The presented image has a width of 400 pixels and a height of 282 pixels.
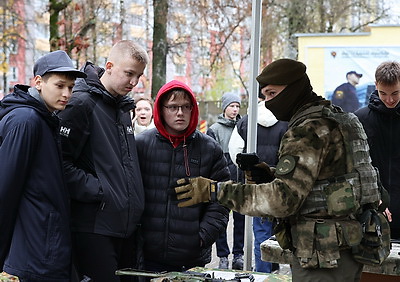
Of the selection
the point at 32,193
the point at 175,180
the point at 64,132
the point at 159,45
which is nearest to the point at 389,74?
the point at 175,180

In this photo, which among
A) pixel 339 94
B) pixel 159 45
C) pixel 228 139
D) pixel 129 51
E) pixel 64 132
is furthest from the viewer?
pixel 339 94

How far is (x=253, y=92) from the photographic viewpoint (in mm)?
4457

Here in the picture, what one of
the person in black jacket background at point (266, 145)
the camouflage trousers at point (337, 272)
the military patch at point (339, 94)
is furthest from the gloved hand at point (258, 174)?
the military patch at point (339, 94)

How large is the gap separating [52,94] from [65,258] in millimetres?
842

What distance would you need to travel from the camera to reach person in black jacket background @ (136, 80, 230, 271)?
364 centimetres

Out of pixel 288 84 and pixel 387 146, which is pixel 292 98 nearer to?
pixel 288 84

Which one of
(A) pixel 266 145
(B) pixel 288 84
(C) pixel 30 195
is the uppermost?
(B) pixel 288 84

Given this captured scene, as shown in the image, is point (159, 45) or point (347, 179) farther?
point (159, 45)

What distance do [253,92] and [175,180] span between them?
1.13 metres

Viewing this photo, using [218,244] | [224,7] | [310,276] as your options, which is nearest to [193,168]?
[310,276]

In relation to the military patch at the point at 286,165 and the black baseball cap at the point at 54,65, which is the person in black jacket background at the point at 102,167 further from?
the military patch at the point at 286,165

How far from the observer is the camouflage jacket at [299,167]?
2.72 metres

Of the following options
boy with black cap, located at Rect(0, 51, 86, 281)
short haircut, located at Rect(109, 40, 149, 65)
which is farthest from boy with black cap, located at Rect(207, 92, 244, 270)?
boy with black cap, located at Rect(0, 51, 86, 281)

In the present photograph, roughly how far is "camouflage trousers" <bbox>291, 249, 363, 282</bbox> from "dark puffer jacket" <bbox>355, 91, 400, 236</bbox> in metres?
1.68
